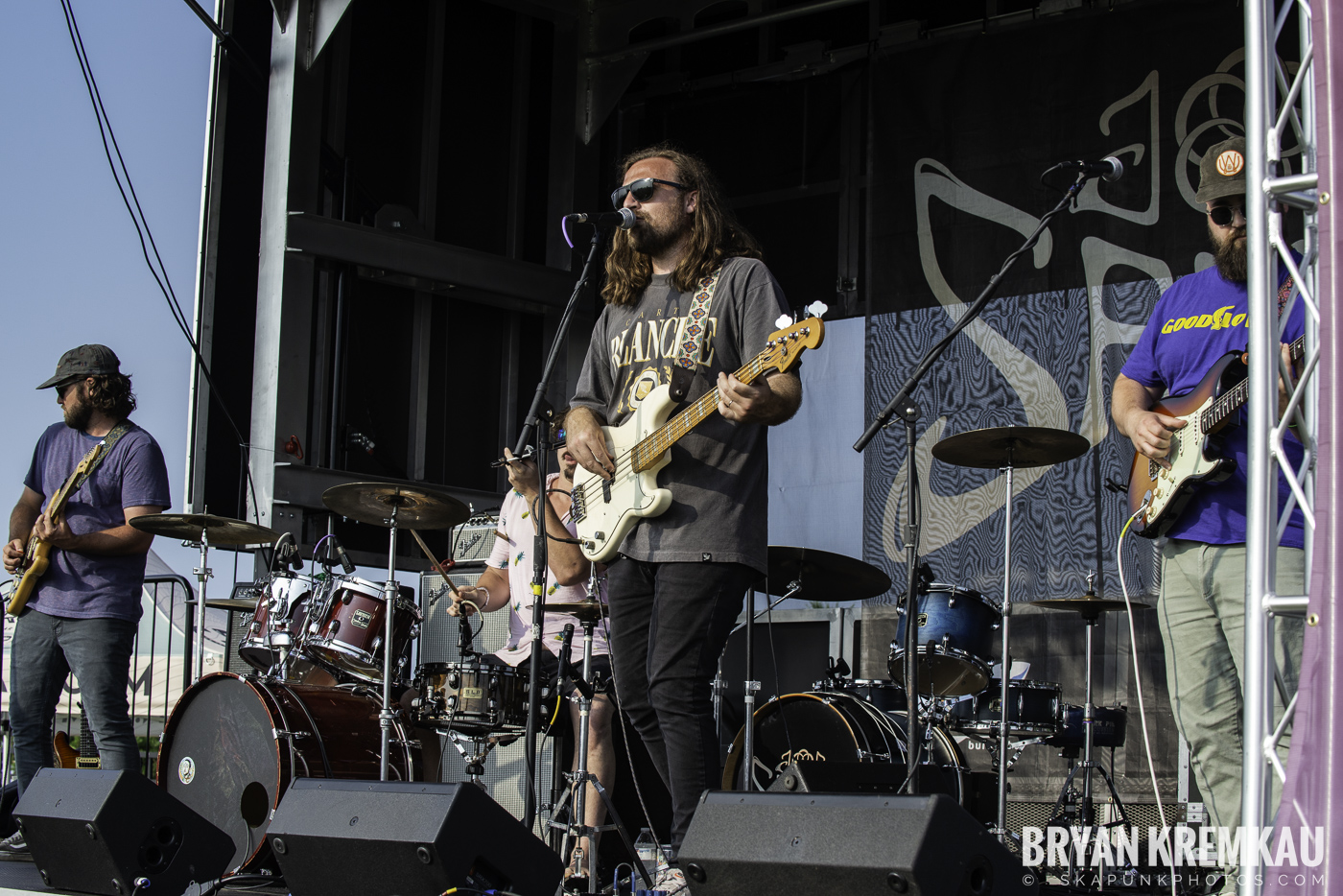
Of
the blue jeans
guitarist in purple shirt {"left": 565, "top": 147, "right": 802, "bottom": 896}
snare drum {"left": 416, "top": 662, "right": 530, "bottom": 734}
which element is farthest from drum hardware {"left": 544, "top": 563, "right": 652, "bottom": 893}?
the blue jeans

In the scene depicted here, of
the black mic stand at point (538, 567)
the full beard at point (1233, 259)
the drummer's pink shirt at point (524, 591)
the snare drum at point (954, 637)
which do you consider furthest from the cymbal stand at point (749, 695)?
the full beard at point (1233, 259)

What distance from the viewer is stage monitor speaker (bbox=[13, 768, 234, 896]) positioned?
313 centimetres

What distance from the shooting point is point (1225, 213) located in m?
2.98

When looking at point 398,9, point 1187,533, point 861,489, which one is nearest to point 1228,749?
point 1187,533

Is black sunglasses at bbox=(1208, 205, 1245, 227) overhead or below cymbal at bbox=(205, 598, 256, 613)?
overhead

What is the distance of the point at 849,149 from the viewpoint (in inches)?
298

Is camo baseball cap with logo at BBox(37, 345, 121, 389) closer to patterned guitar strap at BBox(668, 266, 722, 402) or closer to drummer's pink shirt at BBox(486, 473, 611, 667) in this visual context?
drummer's pink shirt at BBox(486, 473, 611, 667)

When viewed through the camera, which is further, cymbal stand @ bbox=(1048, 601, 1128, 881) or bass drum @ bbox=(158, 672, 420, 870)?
cymbal stand @ bbox=(1048, 601, 1128, 881)

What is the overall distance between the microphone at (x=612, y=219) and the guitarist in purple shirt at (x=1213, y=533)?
1342 millimetres

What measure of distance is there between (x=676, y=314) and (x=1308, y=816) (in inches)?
75.9

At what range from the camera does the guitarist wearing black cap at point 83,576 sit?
4266 mm

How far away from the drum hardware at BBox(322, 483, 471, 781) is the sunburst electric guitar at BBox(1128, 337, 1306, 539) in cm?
278

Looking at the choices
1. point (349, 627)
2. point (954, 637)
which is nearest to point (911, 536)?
point (954, 637)

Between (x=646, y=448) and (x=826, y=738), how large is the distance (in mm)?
2099
